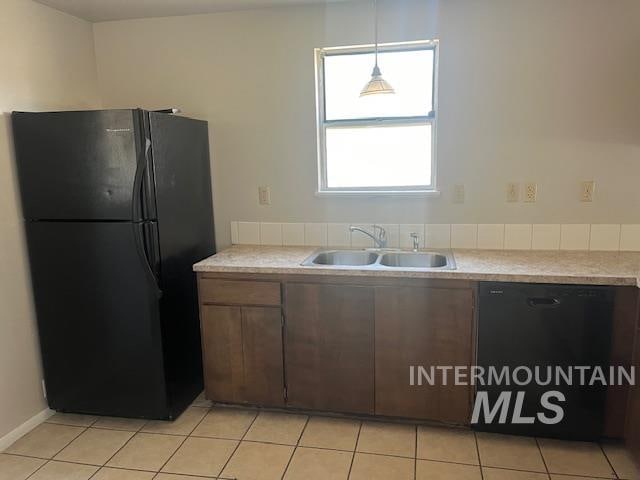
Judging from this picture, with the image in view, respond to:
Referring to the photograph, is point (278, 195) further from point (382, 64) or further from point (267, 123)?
point (382, 64)

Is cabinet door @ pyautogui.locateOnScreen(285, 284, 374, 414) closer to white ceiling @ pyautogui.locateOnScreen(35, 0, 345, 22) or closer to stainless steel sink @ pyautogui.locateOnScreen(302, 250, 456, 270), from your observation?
stainless steel sink @ pyautogui.locateOnScreen(302, 250, 456, 270)

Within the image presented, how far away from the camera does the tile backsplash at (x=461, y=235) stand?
265cm

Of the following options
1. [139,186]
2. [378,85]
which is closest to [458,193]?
[378,85]

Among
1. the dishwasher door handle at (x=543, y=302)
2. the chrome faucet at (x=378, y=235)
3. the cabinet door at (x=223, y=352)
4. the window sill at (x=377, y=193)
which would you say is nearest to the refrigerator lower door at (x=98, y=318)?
the cabinet door at (x=223, y=352)

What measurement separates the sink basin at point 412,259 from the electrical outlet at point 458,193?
376 millimetres

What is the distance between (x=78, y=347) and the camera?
8.28 feet

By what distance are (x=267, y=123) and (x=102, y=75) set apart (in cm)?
119

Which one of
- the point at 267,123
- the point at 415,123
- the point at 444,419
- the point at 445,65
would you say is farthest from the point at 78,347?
the point at 445,65

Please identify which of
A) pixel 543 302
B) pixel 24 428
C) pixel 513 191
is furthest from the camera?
pixel 513 191

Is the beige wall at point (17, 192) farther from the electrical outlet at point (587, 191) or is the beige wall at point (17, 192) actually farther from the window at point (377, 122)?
the electrical outlet at point (587, 191)

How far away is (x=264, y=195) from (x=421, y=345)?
1.40 metres

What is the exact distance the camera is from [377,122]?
9.41 ft

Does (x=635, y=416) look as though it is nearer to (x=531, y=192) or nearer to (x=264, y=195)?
(x=531, y=192)

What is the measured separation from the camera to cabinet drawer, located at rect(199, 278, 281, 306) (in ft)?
8.07
